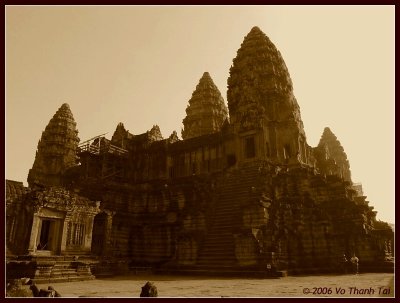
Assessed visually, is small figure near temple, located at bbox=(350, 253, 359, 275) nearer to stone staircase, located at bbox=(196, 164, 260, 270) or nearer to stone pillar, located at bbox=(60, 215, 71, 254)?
stone staircase, located at bbox=(196, 164, 260, 270)

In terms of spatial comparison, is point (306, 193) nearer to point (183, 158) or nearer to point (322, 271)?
point (322, 271)

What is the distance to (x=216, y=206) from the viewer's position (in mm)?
26219

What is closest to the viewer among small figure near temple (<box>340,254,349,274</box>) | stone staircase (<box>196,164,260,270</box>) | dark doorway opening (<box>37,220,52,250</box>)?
dark doorway opening (<box>37,220,52,250</box>)

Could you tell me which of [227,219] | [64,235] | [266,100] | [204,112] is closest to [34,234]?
[64,235]

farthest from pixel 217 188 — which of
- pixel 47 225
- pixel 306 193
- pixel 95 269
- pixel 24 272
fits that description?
pixel 24 272

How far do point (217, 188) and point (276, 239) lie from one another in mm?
7435

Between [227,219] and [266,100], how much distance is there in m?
15.2

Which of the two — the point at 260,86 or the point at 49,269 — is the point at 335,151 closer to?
the point at 260,86

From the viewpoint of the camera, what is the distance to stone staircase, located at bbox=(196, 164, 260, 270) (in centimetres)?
2173

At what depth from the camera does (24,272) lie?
1744cm

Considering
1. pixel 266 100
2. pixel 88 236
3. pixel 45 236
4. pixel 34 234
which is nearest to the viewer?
pixel 34 234

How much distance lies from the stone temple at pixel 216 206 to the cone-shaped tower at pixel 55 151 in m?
6.26

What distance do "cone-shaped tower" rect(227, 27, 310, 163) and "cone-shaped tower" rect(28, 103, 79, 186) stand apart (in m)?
27.4

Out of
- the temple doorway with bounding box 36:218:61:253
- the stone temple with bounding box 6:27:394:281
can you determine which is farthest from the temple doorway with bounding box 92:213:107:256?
the temple doorway with bounding box 36:218:61:253
